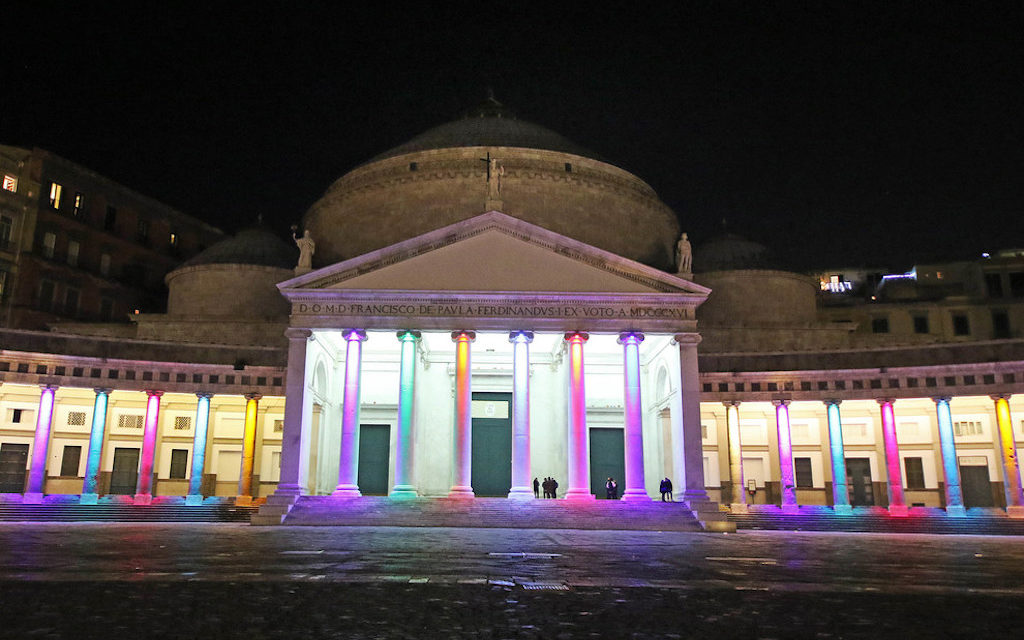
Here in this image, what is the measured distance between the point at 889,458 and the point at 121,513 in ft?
98.9

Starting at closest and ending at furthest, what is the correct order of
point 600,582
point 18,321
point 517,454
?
point 600,582
point 517,454
point 18,321

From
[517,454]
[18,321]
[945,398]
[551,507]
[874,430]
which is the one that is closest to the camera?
[551,507]

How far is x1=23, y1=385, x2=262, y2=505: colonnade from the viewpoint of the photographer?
31.7 meters

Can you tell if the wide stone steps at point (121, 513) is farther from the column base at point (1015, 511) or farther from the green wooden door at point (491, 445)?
the column base at point (1015, 511)

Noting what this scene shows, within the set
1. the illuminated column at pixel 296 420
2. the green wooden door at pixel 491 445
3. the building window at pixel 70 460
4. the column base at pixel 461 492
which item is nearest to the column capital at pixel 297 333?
the illuminated column at pixel 296 420

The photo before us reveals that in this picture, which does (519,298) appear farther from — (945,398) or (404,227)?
(945,398)

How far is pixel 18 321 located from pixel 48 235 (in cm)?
554

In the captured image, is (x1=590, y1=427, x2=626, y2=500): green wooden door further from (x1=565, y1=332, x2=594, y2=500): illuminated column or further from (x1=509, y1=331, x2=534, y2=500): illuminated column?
(x1=509, y1=331, x2=534, y2=500): illuminated column

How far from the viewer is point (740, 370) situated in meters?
35.7

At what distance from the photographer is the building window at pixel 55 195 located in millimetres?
45719

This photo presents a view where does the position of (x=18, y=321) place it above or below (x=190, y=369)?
above

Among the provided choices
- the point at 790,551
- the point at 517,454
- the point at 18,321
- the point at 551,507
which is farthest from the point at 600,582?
the point at 18,321

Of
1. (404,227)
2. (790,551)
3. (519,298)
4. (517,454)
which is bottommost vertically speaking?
(790,551)

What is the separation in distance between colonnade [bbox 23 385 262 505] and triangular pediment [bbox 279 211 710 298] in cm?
913
